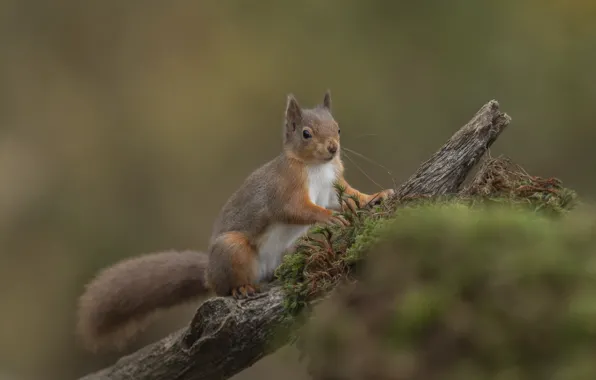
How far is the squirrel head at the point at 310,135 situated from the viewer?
2.35 m

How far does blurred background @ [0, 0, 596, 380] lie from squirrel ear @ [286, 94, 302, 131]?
5.38ft

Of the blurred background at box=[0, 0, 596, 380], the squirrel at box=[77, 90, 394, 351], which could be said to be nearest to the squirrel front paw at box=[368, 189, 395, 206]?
the squirrel at box=[77, 90, 394, 351]

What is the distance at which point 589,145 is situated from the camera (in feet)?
13.9

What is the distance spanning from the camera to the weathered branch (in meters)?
1.62

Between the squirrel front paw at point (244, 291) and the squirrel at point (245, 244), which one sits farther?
the squirrel at point (245, 244)

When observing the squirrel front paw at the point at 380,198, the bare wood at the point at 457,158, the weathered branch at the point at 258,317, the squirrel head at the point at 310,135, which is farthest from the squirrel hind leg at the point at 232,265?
the bare wood at the point at 457,158

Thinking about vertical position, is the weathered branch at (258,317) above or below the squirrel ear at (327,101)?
below

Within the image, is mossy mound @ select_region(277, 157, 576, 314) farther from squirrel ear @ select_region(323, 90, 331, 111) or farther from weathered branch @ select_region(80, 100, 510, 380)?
squirrel ear @ select_region(323, 90, 331, 111)

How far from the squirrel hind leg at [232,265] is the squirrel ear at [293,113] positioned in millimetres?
408

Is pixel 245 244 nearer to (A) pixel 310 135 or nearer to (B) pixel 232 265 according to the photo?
(B) pixel 232 265

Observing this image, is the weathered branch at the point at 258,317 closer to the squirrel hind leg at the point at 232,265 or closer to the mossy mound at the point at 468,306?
the squirrel hind leg at the point at 232,265

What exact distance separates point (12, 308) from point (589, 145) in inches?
127

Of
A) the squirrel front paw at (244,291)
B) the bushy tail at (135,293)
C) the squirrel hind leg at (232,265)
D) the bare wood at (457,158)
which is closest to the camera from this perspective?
the bare wood at (457,158)

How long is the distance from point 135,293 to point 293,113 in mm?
776
